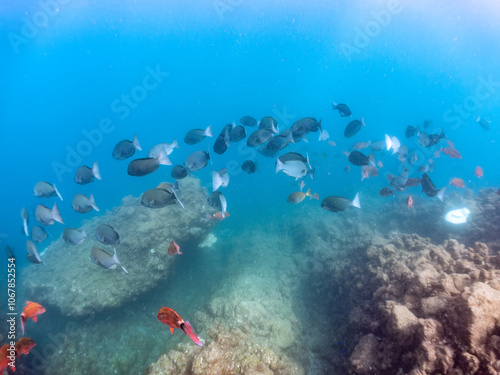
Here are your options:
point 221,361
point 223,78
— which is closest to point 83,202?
point 221,361

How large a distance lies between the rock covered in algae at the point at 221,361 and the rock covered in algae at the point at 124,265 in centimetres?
519

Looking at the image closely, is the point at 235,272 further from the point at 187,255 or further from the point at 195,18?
the point at 195,18

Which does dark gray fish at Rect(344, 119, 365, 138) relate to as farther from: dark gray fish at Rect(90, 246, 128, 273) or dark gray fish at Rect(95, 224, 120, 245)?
dark gray fish at Rect(90, 246, 128, 273)

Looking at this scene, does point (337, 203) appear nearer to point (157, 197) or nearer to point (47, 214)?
point (157, 197)

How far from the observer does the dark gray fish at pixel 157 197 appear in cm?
396

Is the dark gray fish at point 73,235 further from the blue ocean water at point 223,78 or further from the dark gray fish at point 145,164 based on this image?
the blue ocean water at point 223,78

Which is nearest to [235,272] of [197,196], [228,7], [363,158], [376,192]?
[197,196]

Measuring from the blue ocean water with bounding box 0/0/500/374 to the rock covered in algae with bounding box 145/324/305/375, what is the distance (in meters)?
22.7

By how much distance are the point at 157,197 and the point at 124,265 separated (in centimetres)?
563

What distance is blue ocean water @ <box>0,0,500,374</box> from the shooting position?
4703cm

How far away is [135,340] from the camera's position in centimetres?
650

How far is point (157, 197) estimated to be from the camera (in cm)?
397

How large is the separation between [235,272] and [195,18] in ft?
267

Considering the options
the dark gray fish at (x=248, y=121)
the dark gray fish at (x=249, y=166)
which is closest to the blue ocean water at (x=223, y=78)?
the dark gray fish at (x=248, y=121)
